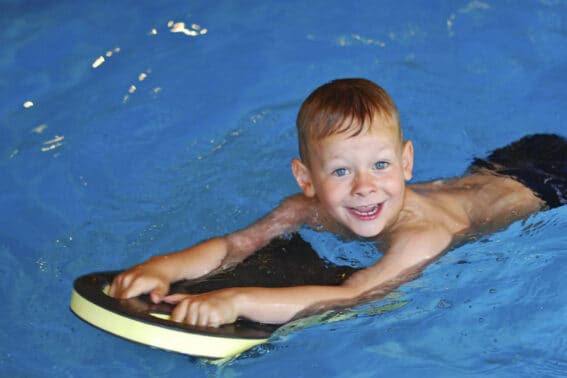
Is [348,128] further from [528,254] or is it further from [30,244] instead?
[30,244]

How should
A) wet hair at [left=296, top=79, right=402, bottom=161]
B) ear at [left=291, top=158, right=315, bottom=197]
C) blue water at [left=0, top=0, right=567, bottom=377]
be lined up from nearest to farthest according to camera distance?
1. wet hair at [left=296, top=79, right=402, bottom=161]
2. blue water at [left=0, top=0, right=567, bottom=377]
3. ear at [left=291, top=158, right=315, bottom=197]

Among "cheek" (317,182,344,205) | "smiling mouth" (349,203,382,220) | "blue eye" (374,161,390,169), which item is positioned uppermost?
"blue eye" (374,161,390,169)

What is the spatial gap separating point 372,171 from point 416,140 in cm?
119

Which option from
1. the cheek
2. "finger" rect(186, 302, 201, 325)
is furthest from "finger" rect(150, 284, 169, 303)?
the cheek

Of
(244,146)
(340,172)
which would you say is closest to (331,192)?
(340,172)

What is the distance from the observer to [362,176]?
2.74 m

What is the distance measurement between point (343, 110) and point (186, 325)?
0.84 m

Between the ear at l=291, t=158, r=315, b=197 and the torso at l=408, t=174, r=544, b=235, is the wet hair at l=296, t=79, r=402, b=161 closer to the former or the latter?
the ear at l=291, t=158, r=315, b=197

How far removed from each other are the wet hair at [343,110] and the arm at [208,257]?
15.8 inches

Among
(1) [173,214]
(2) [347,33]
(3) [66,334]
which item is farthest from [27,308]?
(2) [347,33]

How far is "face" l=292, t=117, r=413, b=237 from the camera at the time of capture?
2.71 m

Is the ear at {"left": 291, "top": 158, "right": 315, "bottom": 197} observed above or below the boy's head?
below

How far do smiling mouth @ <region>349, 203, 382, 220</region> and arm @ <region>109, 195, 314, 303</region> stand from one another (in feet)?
1.11

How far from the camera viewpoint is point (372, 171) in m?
2.75
